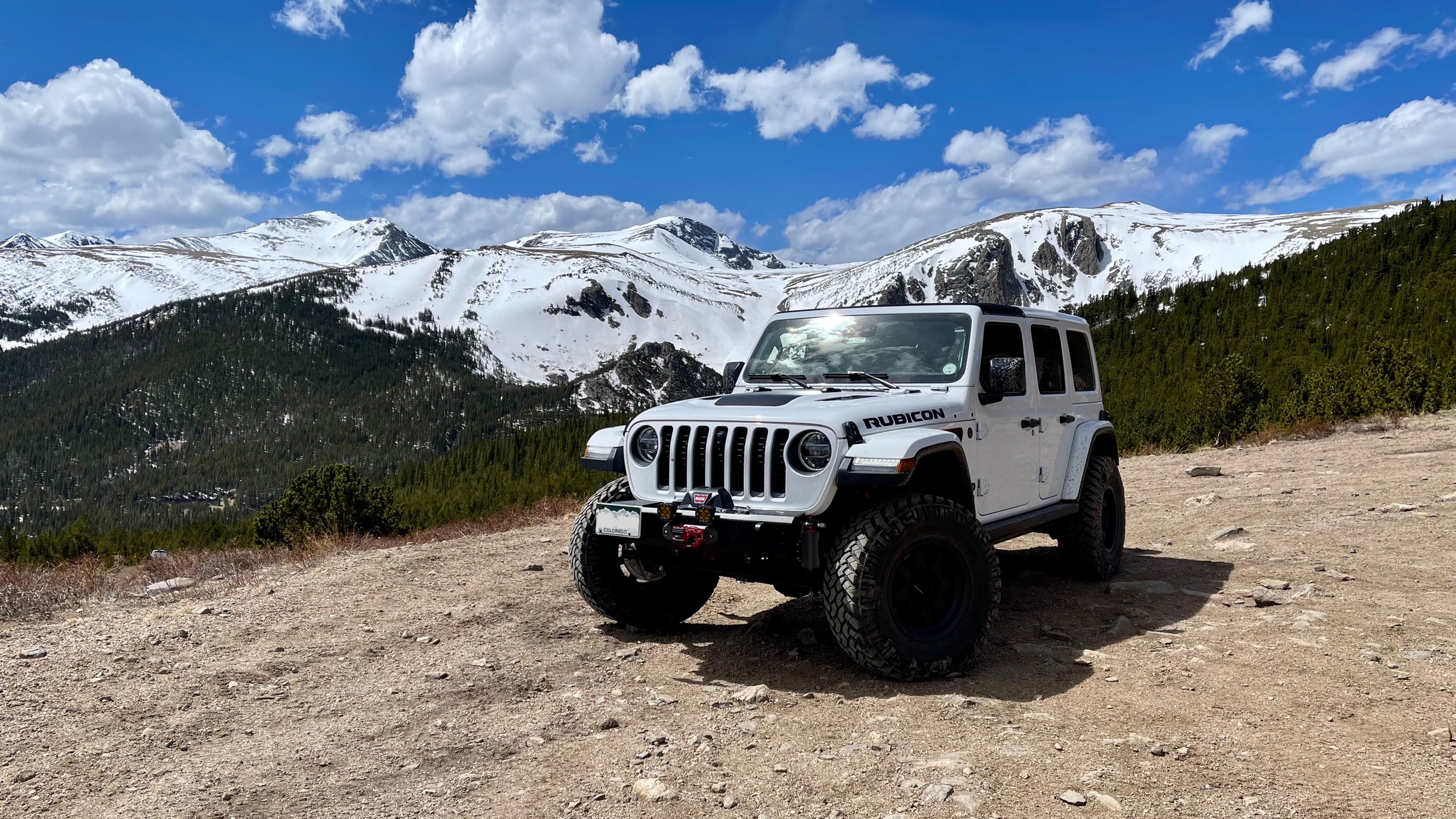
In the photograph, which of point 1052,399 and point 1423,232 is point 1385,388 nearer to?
point 1052,399

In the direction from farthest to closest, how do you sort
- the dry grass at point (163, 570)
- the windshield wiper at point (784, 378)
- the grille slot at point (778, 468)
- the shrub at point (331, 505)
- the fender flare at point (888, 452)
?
the shrub at point (331, 505), the dry grass at point (163, 570), the windshield wiper at point (784, 378), the grille slot at point (778, 468), the fender flare at point (888, 452)

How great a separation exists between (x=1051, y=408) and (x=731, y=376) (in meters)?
2.72

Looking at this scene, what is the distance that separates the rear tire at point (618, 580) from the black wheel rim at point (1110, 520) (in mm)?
4116

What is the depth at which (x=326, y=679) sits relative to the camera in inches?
233

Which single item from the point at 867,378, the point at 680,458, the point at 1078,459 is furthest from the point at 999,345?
the point at 680,458

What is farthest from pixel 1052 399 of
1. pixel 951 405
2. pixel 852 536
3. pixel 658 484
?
pixel 658 484

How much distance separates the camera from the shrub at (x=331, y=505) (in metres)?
23.0

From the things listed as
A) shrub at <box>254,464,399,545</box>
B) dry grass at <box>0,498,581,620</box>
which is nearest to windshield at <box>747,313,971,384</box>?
dry grass at <box>0,498,581,620</box>

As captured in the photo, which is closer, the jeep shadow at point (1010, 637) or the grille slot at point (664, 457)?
the jeep shadow at point (1010, 637)

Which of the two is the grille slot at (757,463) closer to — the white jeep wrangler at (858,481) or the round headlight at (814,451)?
the white jeep wrangler at (858,481)

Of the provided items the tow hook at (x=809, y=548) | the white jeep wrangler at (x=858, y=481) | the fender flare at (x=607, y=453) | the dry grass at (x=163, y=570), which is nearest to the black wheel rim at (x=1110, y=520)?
the white jeep wrangler at (x=858, y=481)

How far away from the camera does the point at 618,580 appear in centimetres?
667

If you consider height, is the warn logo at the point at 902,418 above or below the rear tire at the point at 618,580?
above

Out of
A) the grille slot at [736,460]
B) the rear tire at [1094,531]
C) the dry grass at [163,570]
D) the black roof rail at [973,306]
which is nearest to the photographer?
the grille slot at [736,460]
